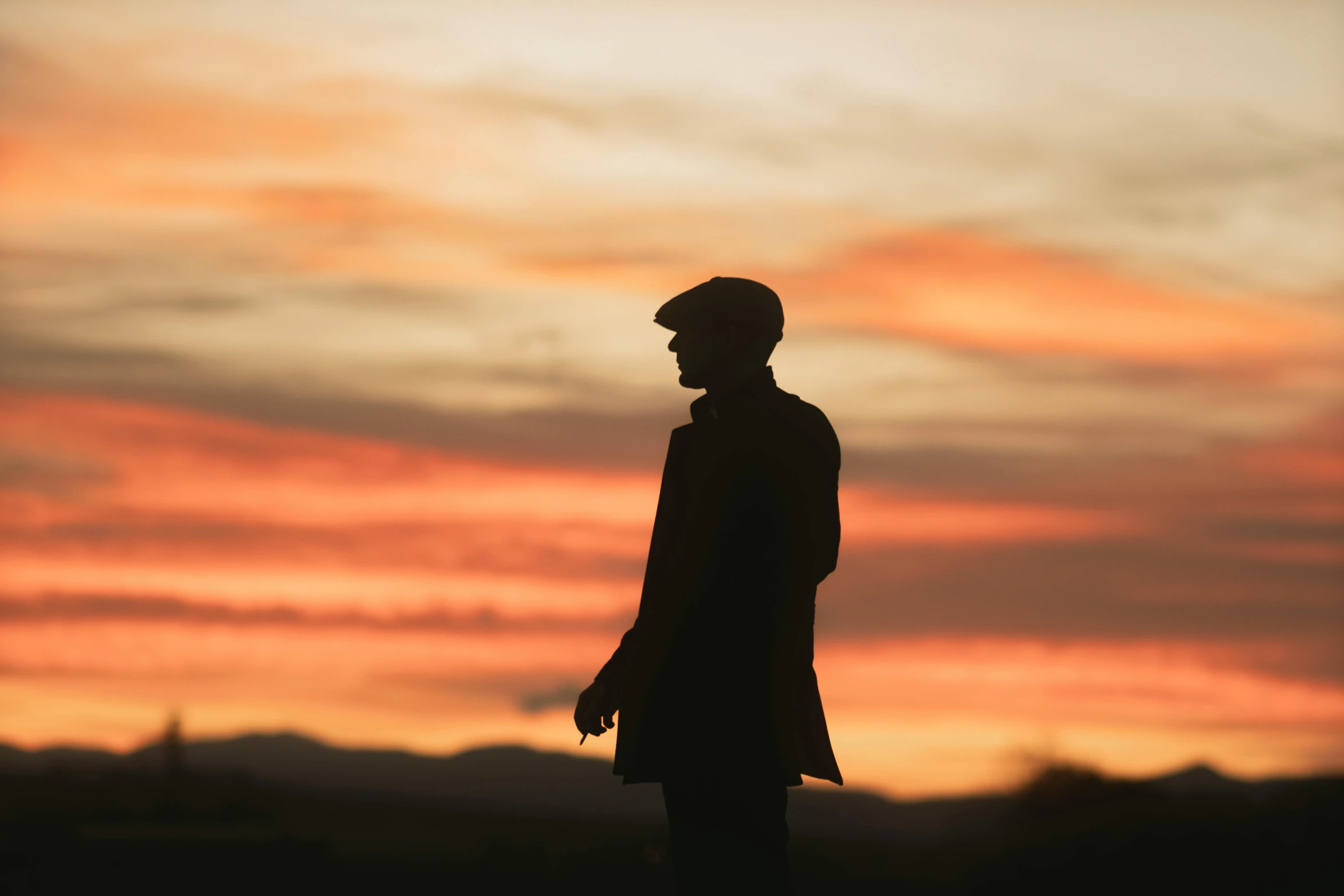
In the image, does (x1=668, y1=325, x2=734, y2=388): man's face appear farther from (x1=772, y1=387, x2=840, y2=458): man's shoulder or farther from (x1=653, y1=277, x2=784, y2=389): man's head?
(x1=772, y1=387, x2=840, y2=458): man's shoulder

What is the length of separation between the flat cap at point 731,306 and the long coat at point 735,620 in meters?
0.34

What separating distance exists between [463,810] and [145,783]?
988 centimetres

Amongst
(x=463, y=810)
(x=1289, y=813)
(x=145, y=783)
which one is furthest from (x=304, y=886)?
(x=463, y=810)

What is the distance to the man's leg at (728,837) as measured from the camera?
714cm

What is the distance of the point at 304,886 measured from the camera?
2103 cm

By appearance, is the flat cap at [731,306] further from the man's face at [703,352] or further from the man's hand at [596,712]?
the man's hand at [596,712]

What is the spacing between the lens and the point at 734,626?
291 inches

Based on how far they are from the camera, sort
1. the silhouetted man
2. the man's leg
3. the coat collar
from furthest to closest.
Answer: the coat collar < the silhouetted man < the man's leg

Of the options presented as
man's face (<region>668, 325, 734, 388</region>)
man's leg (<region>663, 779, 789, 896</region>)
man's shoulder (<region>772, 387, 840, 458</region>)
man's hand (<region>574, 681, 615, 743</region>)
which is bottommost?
man's leg (<region>663, 779, 789, 896</region>)

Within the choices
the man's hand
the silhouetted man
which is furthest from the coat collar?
the man's hand

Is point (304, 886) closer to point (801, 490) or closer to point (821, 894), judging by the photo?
point (821, 894)

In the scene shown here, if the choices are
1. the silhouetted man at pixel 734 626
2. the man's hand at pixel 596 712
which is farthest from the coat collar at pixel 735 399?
the man's hand at pixel 596 712

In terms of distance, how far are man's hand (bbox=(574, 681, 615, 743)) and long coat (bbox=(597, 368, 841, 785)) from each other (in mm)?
153

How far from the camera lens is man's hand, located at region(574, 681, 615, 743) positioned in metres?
7.63
